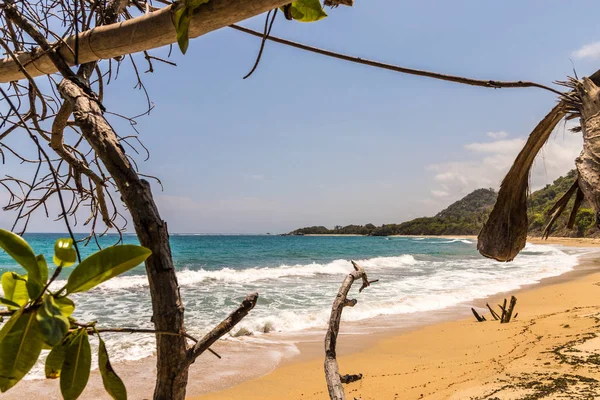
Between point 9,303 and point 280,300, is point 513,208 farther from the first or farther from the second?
point 280,300

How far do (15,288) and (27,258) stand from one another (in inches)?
2.1

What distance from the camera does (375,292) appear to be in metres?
13.2

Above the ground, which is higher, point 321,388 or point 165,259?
point 165,259

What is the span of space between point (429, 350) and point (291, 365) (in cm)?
257

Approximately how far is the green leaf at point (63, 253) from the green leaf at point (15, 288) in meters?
0.04

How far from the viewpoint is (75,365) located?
46 centimetres

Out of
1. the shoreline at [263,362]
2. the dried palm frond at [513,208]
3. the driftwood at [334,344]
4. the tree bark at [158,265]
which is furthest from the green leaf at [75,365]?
the shoreline at [263,362]

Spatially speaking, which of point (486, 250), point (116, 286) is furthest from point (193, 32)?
point (116, 286)

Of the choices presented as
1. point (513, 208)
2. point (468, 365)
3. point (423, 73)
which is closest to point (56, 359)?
point (423, 73)

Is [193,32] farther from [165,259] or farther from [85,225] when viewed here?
[85,225]

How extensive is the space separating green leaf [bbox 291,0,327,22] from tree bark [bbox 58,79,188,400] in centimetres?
40

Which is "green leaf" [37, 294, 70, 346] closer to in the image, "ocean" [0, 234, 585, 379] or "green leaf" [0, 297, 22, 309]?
"green leaf" [0, 297, 22, 309]

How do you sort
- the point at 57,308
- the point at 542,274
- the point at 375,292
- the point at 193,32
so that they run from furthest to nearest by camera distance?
1. the point at 542,274
2. the point at 375,292
3. the point at 193,32
4. the point at 57,308

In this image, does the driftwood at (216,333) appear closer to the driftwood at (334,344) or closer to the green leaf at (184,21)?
the green leaf at (184,21)
